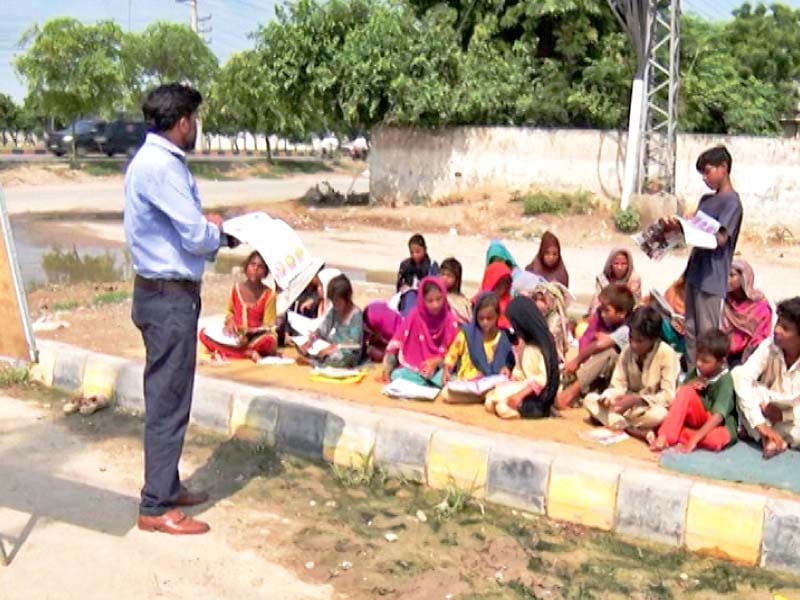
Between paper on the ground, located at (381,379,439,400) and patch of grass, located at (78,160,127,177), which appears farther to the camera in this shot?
patch of grass, located at (78,160,127,177)

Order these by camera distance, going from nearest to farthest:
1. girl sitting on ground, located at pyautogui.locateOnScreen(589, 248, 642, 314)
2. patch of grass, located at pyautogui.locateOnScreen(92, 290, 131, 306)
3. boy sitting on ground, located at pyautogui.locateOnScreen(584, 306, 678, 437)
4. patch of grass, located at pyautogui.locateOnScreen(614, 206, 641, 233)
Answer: boy sitting on ground, located at pyautogui.locateOnScreen(584, 306, 678, 437)
girl sitting on ground, located at pyautogui.locateOnScreen(589, 248, 642, 314)
patch of grass, located at pyautogui.locateOnScreen(92, 290, 131, 306)
patch of grass, located at pyautogui.locateOnScreen(614, 206, 641, 233)

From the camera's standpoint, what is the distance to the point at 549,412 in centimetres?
568

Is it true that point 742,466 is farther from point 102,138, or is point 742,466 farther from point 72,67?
point 102,138

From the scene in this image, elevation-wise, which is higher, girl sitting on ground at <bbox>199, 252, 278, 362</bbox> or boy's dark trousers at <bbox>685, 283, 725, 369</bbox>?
boy's dark trousers at <bbox>685, 283, 725, 369</bbox>

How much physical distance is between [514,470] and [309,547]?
43.0 inches

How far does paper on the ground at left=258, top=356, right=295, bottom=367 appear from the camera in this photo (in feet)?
22.8

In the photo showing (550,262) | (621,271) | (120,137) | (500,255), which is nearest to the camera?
(621,271)

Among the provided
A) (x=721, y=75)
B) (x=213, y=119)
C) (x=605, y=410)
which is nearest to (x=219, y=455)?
(x=605, y=410)

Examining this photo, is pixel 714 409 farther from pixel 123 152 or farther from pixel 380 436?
pixel 123 152

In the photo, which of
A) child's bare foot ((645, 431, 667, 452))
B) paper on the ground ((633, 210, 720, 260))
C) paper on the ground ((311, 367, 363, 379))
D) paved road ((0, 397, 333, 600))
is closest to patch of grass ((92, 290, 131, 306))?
paper on the ground ((311, 367, 363, 379))

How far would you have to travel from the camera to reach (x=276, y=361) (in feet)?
22.9

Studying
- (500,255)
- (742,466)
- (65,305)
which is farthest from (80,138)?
(742,466)

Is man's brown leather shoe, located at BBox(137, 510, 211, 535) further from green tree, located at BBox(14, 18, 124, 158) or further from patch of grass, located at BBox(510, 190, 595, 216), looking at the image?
green tree, located at BBox(14, 18, 124, 158)

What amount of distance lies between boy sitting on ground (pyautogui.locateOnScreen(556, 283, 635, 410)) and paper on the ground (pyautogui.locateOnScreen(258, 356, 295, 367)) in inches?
82.4
